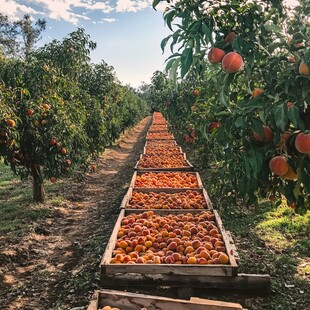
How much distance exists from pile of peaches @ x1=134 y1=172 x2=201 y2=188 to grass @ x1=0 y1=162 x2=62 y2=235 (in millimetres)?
1940

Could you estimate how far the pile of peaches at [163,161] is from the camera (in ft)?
31.9

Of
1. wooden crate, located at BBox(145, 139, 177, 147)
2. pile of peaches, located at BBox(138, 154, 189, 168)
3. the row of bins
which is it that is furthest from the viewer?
wooden crate, located at BBox(145, 139, 177, 147)

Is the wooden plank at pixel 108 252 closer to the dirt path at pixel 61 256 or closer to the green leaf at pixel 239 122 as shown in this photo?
the dirt path at pixel 61 256

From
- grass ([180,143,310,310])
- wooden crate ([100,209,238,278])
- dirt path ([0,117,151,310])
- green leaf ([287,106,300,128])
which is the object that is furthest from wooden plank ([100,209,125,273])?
green leaf ([287,106,300,128])

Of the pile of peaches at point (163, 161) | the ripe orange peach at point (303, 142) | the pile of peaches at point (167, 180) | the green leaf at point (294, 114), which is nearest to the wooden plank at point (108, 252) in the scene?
the ripe orange peach at point (303, 142)

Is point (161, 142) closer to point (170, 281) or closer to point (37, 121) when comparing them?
point (37, 121)

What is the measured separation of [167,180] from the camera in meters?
7.98

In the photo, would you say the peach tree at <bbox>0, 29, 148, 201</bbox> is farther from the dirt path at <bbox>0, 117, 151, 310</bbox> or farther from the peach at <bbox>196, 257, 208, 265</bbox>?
the peach at <bbox>196, 257, 208, 265</bbox>

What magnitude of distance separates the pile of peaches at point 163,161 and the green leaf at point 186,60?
7643 millimetres

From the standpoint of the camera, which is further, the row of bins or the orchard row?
the orchard row

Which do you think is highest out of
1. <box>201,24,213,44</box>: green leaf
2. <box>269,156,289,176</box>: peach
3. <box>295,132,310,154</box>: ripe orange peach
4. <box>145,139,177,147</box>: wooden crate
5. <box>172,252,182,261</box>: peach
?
<box>201,24,213,44</box>: green leaf

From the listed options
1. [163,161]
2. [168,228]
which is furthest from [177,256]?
[163,161]

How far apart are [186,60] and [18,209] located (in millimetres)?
6460

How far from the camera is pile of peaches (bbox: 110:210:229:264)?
3.84 metres
